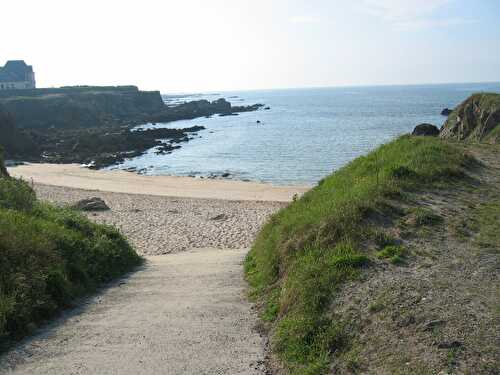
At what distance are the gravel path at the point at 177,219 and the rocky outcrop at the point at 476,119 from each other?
34.5 feet

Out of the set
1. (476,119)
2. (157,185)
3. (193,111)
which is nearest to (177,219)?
(157,185)

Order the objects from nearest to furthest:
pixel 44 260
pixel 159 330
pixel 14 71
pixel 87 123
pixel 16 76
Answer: pixel 159 330 → pixel 44 260 → pixel 87 123 → pixel 16 76 → pixel 14 71

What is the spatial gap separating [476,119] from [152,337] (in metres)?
23.8

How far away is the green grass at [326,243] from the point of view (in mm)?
6230

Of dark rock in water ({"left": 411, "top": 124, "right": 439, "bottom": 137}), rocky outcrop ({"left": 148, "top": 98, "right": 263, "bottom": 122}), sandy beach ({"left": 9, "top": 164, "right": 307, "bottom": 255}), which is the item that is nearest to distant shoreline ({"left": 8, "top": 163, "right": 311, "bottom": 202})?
sandy beach ({"left": 9, "top": 164, "right": 307, "bottom": 255})

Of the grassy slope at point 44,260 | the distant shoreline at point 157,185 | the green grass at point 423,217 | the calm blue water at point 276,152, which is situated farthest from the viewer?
the calm blue water at point 276,152

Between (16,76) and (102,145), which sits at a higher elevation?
(16,76)

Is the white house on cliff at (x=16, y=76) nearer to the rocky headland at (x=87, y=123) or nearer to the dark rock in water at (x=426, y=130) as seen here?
the rocky headland at (x=87, y=123)

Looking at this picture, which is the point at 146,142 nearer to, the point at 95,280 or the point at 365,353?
the point at 95,280

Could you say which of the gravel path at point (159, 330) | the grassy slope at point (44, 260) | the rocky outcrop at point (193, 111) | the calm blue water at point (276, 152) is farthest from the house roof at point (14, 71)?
the gravel path at point (159, 330)

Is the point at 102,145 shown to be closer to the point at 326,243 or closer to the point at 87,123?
the point at 87,123

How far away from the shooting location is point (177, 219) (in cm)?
2455

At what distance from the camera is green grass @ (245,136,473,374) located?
6.23 meters

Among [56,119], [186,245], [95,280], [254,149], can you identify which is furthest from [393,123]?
[95,280]
